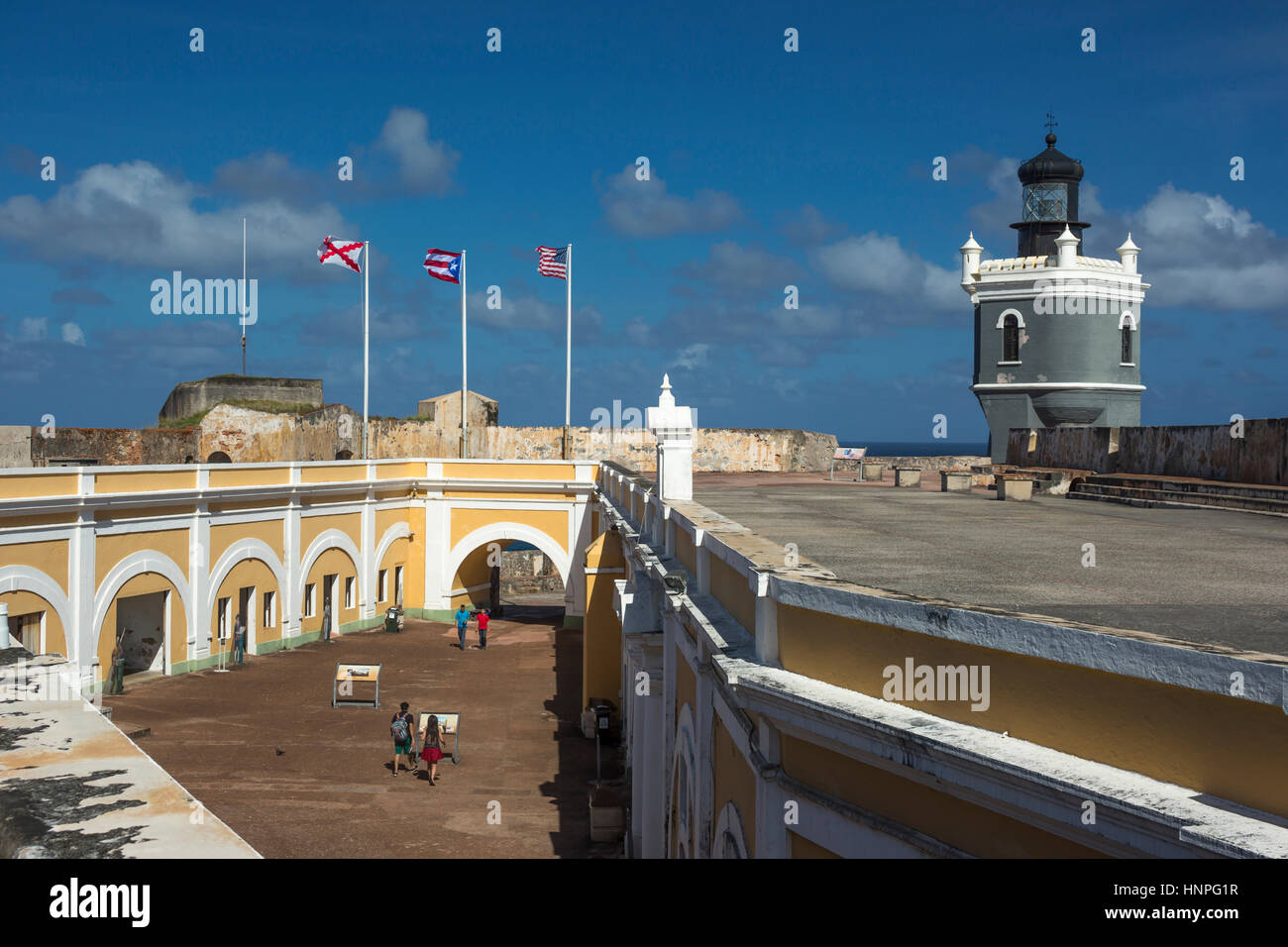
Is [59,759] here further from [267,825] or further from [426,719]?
[426,719]

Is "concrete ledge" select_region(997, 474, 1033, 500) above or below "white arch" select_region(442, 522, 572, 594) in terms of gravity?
above

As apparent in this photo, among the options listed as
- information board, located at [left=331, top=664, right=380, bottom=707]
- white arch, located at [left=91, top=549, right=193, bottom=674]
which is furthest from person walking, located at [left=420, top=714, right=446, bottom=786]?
white arch, located at [left=91, top=549, right=193, bottom=674]

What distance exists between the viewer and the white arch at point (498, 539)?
112ft

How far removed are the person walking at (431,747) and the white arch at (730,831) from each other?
33.8ft

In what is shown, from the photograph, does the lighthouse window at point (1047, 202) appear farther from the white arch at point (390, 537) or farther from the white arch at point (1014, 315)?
the white arch at point (390, 537)

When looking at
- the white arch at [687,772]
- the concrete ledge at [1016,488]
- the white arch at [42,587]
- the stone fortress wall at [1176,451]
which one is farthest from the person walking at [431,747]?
the stone fortress wall at [1176,451]

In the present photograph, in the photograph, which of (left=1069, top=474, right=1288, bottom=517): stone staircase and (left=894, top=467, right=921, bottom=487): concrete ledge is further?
(left=894, top=467, right=921, bottom=487): concrete ledge

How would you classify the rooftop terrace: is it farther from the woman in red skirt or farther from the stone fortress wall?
the woman in red skirt

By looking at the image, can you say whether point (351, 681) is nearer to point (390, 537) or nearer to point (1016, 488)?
point (390, 537)

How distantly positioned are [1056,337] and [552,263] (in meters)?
16.9

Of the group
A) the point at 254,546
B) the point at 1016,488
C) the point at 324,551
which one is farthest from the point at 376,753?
the point at 324,551

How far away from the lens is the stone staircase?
14484mm

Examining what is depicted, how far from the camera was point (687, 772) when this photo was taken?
9.09 metres

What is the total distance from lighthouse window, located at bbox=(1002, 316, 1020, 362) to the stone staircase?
17.5m
